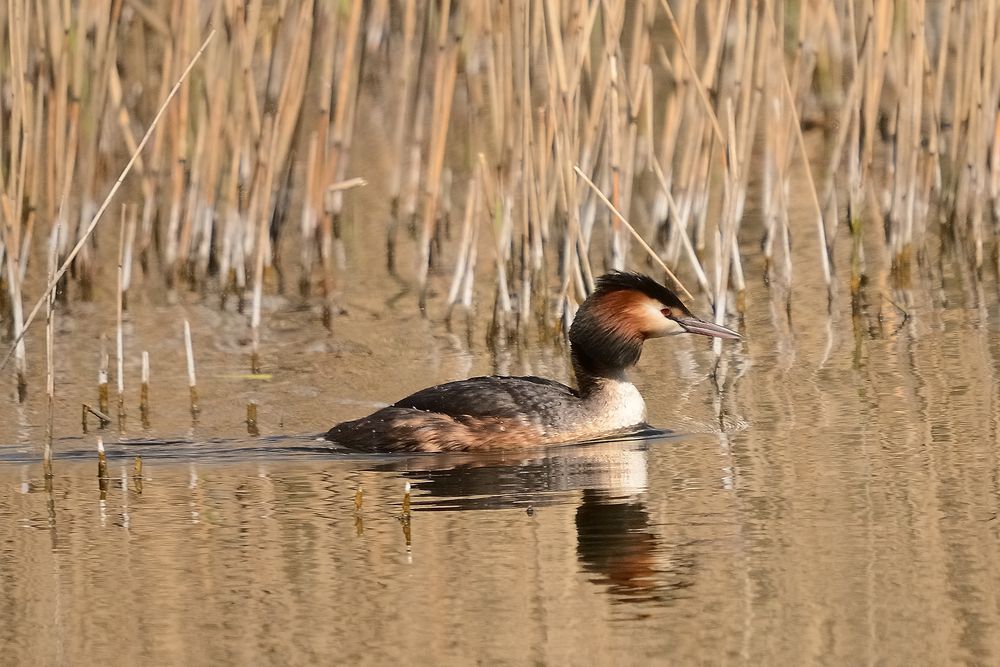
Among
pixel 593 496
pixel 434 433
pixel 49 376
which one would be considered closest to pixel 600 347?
pixel 434 433

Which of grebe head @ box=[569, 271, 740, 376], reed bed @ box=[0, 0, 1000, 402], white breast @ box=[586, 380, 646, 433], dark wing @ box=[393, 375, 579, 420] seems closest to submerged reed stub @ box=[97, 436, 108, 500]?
reed bed @ box=[0, 0, 1000, 402]

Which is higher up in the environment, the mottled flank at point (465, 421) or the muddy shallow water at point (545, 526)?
the mottled flank at point (465, 421)

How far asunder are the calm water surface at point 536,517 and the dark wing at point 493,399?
0.73ft

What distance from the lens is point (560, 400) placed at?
25.5 feet

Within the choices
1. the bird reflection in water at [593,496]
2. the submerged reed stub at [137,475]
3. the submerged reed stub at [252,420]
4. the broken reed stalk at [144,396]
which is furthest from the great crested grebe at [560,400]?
the submerged reed stub at [137,475]

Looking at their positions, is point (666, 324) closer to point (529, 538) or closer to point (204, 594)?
point (529, 538)

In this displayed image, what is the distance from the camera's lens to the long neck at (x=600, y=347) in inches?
315

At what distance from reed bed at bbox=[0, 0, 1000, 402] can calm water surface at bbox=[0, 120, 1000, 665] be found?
433 mm

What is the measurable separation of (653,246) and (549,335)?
74.8 inches

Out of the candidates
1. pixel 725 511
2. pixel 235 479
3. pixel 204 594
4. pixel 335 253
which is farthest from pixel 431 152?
pixel 204 594

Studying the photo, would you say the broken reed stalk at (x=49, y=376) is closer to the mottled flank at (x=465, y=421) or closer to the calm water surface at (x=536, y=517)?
the calm water surface at (x=536, y=517)

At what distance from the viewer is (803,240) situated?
1198 centimetres

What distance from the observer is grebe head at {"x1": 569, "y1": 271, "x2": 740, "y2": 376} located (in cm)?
797

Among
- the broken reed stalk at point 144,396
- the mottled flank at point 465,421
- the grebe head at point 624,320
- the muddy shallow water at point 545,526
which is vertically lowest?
the muddy shallow water at point 545,526
